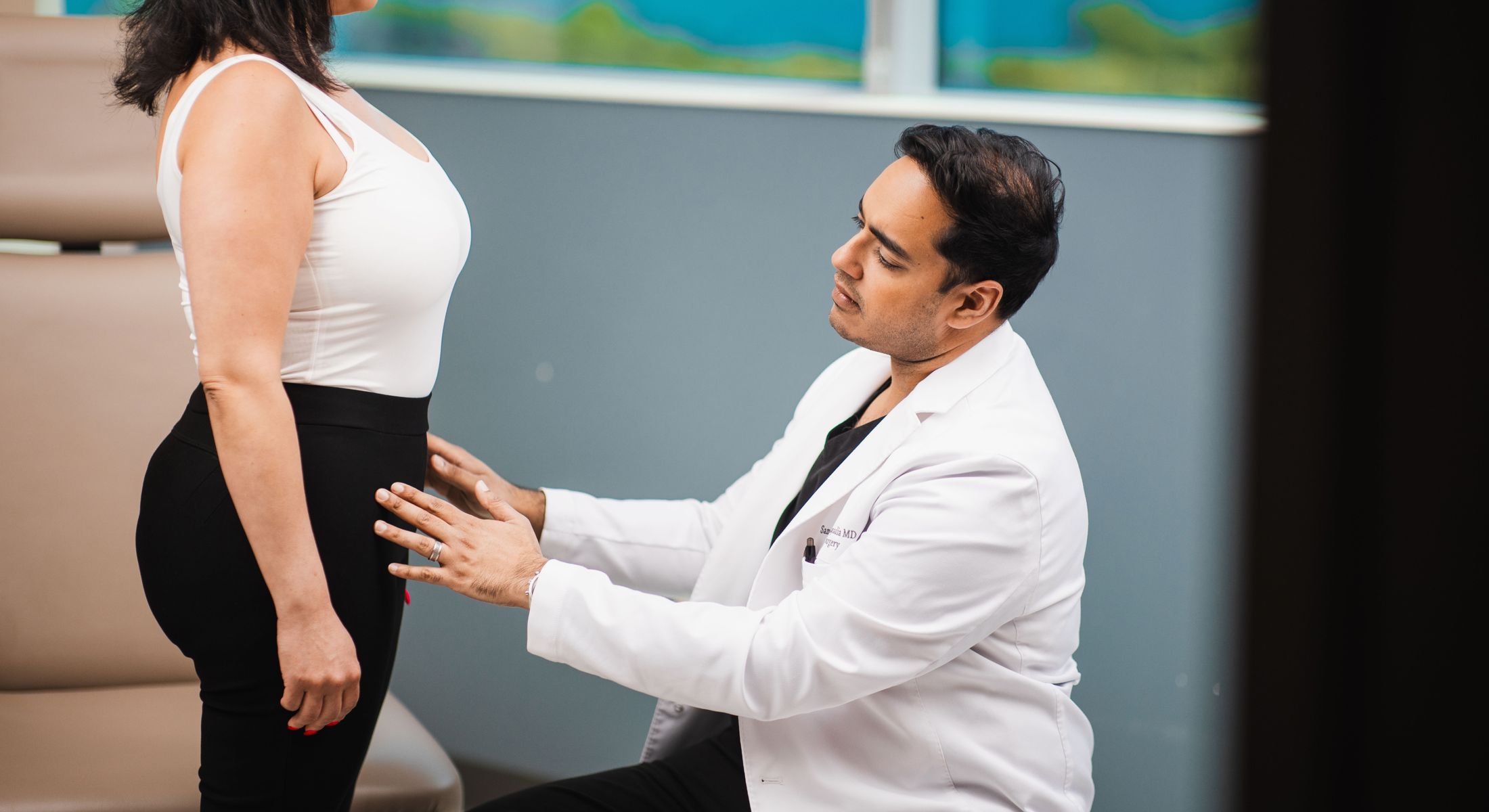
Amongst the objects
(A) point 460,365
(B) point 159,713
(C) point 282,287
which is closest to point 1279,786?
(C) point 282,287

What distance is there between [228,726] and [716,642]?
45 cm

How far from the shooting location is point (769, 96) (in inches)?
70.9

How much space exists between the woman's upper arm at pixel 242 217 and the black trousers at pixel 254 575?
0.10 m

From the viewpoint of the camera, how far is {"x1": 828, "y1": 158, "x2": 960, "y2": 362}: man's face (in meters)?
1.28

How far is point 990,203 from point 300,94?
72cm

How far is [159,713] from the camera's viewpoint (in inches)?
63.4

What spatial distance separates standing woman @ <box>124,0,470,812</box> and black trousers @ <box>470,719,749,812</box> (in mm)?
317

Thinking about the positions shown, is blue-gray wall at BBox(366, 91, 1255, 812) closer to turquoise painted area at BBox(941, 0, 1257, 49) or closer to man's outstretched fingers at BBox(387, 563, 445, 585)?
turquoise painted area at BBox(941, 0, 1257, 49)

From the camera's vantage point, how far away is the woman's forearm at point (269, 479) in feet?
2.97

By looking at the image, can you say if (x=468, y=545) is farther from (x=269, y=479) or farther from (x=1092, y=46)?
(x=1092, y=46)

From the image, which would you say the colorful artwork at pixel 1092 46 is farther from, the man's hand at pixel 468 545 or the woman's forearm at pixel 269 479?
the woman's forearm at pixel 269 479

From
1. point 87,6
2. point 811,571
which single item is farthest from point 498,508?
point 87,6

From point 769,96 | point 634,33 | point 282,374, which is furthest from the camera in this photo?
point 634,33

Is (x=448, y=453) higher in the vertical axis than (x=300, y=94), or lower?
lower
